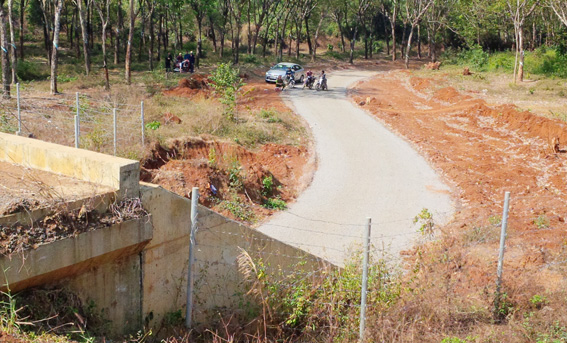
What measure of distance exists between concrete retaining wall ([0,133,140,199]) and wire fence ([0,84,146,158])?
5.72 m

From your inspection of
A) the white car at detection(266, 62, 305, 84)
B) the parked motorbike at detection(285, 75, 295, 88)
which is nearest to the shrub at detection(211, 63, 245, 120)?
the parked motorbike at detection(285, 75, 295, 88)

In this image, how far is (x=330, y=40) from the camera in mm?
74688

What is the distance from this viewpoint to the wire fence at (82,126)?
15828 millimetres

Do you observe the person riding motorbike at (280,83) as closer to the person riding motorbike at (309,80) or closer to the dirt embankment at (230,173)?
the person riding motorbike at (309,80)

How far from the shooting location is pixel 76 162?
317 inches

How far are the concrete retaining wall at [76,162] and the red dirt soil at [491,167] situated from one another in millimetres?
5682

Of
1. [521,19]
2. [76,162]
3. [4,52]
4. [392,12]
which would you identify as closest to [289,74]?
[521,19]

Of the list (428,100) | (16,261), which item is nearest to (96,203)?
(16,261)

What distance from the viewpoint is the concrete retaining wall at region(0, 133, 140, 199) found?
753cm

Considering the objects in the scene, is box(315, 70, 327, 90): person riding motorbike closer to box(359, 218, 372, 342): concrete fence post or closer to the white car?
the white car

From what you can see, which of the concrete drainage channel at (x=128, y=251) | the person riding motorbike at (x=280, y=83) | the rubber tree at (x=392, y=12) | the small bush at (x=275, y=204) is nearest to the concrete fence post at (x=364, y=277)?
the concrete drainage channel at (x=128, y=251)

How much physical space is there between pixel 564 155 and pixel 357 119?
356 inches

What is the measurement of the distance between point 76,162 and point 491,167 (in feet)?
48.0

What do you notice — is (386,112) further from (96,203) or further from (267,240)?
(96,203)
